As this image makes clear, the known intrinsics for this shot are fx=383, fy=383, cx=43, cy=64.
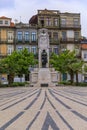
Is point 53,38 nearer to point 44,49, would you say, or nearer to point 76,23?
point 76,23

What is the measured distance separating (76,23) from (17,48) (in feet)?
52.0

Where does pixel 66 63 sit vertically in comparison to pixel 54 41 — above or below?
below

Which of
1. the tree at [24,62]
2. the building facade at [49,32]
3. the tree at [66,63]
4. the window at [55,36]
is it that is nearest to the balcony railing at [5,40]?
the building facade at [49,32]

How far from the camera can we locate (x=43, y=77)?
60.9m

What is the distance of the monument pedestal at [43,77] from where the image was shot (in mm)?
60175

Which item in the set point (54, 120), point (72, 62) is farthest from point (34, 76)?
point (54, 120)

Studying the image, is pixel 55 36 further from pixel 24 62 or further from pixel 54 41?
pixel 24 62

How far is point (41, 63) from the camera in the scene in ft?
211

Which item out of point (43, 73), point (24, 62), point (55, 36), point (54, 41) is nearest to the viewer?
point (43, 73)

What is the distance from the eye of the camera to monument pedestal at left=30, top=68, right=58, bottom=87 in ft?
197

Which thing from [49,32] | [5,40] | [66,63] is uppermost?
[49,32]

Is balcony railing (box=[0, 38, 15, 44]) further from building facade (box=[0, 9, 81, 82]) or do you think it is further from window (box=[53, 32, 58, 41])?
window (box=[53, 32, 58, 41])

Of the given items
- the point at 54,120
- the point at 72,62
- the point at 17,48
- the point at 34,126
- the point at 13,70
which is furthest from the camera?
the point at 17,48

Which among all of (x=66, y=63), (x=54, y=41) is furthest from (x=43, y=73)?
(x=54, y=41)
